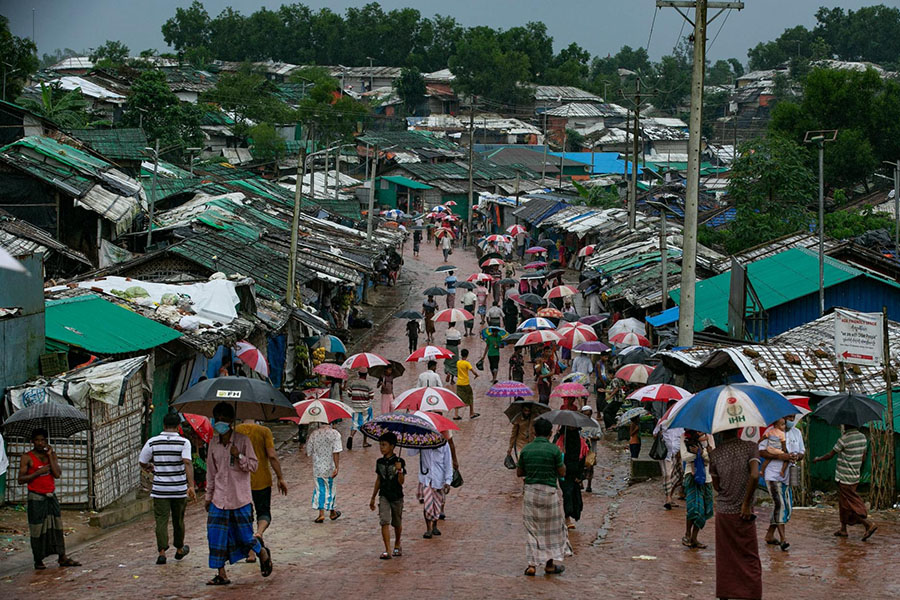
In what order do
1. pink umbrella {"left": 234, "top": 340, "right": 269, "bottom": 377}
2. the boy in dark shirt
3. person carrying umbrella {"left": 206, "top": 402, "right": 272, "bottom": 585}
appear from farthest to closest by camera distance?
pink umbrella {"left": 234, "top": 340, "right": 269, "bottom": 377}
the boy in dark shirt
person carrying umbrella {"left": 206, "top": 402, "right": 272, "bottom": 585}

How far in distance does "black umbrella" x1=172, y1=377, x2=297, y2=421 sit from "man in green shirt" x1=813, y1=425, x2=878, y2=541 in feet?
17.9

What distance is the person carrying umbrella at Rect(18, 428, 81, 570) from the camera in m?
9.62

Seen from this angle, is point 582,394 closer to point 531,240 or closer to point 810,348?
point 810,348

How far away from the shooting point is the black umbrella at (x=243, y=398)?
9805mm

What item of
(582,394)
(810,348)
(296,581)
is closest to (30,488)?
(296,581)

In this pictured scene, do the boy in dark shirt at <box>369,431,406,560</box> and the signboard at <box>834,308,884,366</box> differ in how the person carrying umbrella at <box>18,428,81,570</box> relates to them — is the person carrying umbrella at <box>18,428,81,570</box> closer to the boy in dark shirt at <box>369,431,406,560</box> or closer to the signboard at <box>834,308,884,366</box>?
the boy in dark shirt at <box>369,431,406,560</box>

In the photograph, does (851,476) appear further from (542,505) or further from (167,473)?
(167,473)

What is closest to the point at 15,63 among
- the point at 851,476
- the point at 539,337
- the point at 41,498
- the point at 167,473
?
the point at 539,337

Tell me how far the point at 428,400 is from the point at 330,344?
9.74 meters

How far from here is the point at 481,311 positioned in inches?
1288

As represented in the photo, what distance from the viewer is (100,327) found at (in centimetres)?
1525

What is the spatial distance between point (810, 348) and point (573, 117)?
81.0 m

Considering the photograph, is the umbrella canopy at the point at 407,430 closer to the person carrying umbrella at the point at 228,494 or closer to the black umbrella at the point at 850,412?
the person carrying umbrella at the point at 228,494

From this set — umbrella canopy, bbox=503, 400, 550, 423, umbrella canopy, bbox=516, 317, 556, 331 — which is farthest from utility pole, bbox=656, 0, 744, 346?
umbrella canopy, bbox=516, 317, 556, 331
